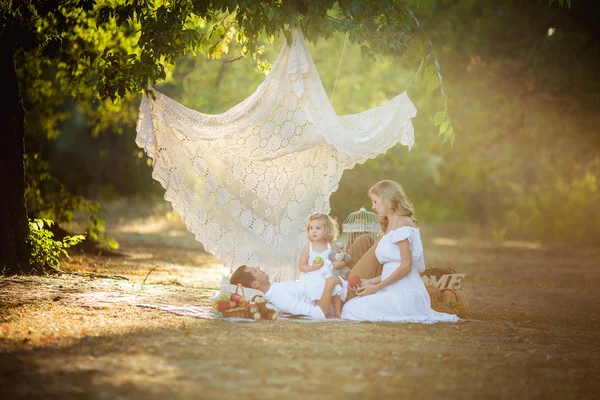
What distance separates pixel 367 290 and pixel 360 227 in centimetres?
93

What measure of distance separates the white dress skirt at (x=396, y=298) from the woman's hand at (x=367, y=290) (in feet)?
0.13

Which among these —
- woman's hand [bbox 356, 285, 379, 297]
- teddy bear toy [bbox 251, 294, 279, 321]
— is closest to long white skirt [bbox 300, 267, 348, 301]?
woman's hand [bbox 356, 285, 379, 297]

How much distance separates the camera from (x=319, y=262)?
22.0 ft

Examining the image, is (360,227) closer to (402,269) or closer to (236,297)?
(402,269)

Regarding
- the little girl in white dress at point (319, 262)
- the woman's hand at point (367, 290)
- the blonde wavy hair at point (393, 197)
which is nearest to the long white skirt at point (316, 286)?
the little girl in white dress at point (319, 262)

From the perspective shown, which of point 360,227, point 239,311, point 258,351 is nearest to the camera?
point 258,351

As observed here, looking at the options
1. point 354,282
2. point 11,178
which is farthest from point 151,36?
point 354,282

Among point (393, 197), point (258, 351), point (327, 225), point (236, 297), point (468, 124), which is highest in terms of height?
point (468, 124)

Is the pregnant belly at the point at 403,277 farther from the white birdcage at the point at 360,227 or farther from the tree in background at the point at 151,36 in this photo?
the tree in background at the point at 151,36

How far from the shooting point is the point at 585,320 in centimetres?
762

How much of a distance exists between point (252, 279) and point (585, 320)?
3543mm

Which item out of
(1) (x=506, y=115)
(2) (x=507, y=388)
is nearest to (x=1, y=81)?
(2) (x=507, y=388)

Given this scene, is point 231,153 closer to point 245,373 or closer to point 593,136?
point 245,373

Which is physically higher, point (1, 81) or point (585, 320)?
point (1, 81)
